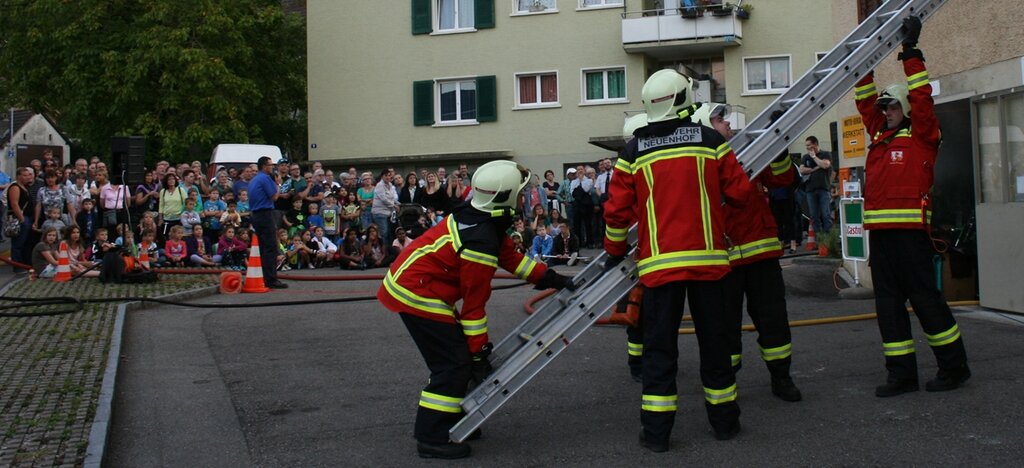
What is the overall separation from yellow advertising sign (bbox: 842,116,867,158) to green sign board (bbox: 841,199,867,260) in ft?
2.02

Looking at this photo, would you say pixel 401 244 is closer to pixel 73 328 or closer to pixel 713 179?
pixel 73 328

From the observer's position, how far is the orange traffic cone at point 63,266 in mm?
15109

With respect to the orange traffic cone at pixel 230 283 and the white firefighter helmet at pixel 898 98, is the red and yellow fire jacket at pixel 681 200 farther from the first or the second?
the orange traffic cone at pixel 230 283

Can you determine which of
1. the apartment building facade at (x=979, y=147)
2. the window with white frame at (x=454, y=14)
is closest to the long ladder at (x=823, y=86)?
the apartment building facade at (x=979, y=147)

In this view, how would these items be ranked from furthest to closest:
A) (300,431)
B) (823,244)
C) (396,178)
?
(396,178) < (823,244) < (300,431)

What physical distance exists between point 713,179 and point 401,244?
44.0 ft

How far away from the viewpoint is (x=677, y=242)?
218 inches

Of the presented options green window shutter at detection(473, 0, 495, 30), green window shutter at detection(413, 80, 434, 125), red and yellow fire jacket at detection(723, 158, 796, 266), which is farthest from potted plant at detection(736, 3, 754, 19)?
red and yellow fire jacket at detection(723, 158, 796, 266)

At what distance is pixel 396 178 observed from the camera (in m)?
20.6

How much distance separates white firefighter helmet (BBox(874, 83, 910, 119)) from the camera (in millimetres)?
6691

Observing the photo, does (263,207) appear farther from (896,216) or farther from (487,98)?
→ (487,98)

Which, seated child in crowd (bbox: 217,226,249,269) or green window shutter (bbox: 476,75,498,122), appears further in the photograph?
green window shutter (bbox: 476,75,498,122)

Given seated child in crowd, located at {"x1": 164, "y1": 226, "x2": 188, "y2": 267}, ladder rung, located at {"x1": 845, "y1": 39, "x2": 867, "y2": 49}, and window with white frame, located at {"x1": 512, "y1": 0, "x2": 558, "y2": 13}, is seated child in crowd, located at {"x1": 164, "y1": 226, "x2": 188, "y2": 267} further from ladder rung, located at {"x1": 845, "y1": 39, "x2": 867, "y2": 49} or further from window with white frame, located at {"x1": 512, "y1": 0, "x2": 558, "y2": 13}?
window with white frame, located at {"x1": 512, "y1": 0, "x2": 558, "y2": 13}

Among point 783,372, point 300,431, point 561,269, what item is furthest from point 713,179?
point 561,269
